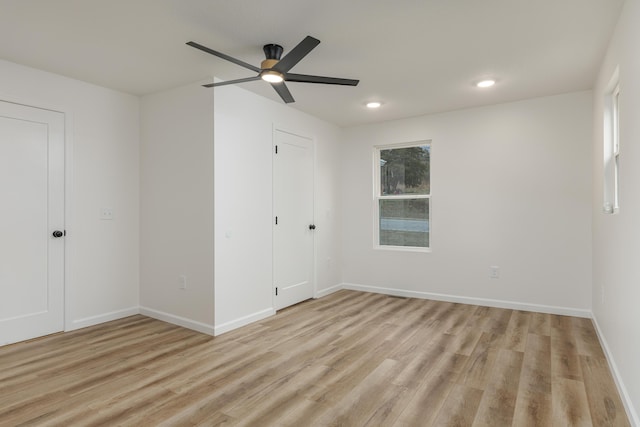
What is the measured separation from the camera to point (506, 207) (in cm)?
441

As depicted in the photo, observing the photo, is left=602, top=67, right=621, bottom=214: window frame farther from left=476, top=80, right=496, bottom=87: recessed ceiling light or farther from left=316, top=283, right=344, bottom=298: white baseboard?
left=316, top=283, right=344, bottom=298: white baseboard

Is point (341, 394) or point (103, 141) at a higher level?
point (103, 141)

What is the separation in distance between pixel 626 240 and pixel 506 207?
2.24 m

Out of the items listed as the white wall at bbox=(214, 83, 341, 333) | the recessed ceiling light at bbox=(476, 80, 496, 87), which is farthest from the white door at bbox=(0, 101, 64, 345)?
the recessed ceiling light at bbox=(476, 80, 496, 87)

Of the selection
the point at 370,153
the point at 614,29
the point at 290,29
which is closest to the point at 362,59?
the point at 290,29

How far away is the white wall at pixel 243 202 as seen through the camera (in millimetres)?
3619

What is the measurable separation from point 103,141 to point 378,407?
3658 mm

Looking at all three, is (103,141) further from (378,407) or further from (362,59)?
(378,407)

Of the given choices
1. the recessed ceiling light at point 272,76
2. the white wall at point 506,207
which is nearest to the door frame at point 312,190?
the white wall at point 506,207

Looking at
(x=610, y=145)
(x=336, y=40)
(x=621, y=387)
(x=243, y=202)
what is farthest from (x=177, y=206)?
(x=610, y=145)

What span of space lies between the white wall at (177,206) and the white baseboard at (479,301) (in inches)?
101

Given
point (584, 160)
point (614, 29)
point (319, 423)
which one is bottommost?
point (319, 423)

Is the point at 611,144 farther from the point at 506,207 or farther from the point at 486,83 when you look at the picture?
the point at 506,207

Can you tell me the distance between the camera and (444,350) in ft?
10.3
